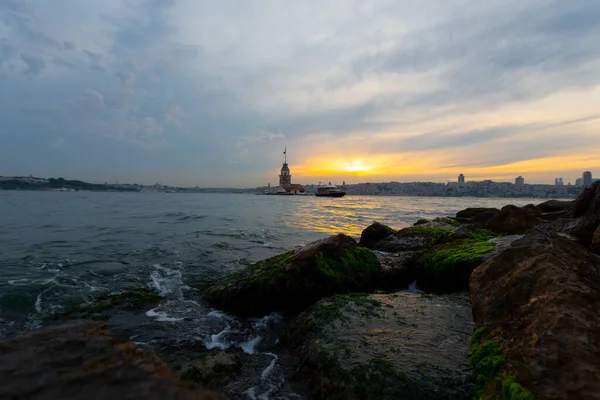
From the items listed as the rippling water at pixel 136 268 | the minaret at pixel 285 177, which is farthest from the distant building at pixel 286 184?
the rippling water at pixel 136 268

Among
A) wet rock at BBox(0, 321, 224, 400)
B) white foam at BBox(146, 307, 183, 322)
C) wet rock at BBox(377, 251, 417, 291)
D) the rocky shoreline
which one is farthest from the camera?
wet rock at BBox(377, 251, 417, 291)

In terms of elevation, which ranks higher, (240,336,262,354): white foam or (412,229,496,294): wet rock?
(412,229,496,294): wet rock

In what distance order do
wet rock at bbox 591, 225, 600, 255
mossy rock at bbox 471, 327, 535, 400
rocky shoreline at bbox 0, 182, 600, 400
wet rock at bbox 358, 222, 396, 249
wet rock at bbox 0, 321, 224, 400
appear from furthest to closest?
wet rock at bbox 358, 222, 396, 249
wet rock at bbox 591, 225, 600, 255
mossy rock at bbox 471, 327, 535, 400
rocky shoreline at bbox 0, 182, 600, 400
wet rock at bbox 0, 321, 224, 400

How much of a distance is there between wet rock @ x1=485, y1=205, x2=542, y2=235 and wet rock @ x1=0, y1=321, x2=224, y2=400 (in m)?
11.9

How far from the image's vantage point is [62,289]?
7785 millimetres

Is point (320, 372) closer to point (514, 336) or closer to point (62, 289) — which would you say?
point (514, 336)

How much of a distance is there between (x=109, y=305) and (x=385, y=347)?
6.06m

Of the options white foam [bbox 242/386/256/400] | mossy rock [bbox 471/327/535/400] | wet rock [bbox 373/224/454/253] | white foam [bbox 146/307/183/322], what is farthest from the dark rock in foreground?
white foam [bbox 146/307/183/322]

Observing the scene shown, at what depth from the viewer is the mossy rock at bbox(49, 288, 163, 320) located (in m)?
6.18

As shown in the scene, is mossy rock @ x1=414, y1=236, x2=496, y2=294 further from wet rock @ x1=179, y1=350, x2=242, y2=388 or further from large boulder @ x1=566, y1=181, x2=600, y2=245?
wet rock @ x1=179, y1=350, x2=242, y2=388

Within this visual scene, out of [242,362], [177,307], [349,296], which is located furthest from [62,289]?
[349,296]

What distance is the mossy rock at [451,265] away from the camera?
5.95m

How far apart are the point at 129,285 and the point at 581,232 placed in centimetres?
1067

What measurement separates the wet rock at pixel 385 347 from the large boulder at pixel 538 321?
0.49m
